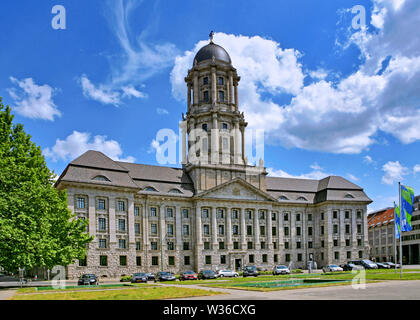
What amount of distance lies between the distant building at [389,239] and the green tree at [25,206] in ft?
292

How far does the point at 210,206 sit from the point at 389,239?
5820cm

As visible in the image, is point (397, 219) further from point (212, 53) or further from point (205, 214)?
point (212, 53)

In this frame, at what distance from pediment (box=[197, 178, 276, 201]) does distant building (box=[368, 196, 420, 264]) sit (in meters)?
43.6

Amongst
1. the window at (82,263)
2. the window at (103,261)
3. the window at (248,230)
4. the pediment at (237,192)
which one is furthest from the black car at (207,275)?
the window at (248,230)

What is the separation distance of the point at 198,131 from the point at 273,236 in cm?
2733

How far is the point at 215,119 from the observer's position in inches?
3413

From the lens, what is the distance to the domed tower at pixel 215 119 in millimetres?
84812

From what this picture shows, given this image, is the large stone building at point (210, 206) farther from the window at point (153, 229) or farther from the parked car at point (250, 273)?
the parked car at point (250, 273)

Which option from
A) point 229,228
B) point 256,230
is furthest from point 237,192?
point 256,230

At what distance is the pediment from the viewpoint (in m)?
77.3
